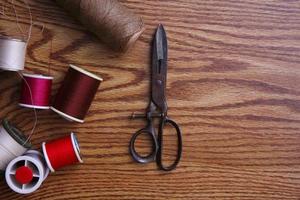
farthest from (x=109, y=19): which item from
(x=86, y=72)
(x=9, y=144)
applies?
(x=9, y=144)

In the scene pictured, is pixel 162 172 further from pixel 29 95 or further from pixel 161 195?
pixel 29 95

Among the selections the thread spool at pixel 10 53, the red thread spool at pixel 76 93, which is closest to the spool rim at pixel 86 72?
the red thread spool at pixel 76 93

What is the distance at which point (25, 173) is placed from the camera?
975 millimetres

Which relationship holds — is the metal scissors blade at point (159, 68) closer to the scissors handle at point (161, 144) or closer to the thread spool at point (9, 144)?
the scissors handle at point (161, 144)

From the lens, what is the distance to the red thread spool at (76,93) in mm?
985

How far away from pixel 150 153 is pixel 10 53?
37cm

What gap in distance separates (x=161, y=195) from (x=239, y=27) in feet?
1.38

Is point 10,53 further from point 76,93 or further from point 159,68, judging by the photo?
point 159,68

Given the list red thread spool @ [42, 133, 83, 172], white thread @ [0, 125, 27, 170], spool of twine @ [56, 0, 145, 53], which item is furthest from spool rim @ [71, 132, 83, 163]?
spool of twine @ [56, 0, 145, 53]

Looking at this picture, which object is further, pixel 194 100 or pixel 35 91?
pixel 194 100

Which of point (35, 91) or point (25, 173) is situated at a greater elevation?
point (35, 91)

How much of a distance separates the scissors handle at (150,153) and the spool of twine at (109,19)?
0.19 metres

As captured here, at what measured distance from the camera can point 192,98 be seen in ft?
3.58

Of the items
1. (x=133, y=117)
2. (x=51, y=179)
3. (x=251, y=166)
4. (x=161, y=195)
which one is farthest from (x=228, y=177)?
(x=51, y=179)
